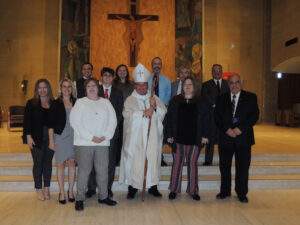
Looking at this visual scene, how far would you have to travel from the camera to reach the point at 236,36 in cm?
1823

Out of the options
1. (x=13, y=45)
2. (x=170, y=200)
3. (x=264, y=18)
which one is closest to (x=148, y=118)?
(x=170, y=200)

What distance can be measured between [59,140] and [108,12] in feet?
44.1

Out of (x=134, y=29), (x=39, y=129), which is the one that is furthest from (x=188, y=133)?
(x=134, y=29)

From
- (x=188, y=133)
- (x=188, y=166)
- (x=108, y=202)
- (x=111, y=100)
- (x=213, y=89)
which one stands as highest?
(x=213, y=89)

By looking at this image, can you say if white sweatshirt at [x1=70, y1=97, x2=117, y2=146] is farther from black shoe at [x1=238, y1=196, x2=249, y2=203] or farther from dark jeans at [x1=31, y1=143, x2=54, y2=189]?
black shoe at [x1=238, y1=196, x2=249, y2=203]

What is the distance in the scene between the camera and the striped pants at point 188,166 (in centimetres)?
593

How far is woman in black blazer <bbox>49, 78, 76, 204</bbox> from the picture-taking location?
5652 mm

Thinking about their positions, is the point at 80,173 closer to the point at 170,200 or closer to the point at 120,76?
the point at 170,200

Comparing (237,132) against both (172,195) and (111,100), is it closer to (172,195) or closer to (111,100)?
(172,195)

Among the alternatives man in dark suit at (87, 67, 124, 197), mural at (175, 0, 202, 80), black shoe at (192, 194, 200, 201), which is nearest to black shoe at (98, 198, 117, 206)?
man in dark suit at (87, 67, 124, 197)

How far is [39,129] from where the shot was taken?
5691mm

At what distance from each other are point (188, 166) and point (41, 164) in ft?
6.66

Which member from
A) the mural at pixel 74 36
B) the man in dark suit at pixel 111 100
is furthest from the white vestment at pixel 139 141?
the mural at pixel 74 36

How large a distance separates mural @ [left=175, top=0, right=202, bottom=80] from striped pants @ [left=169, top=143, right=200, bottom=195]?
11.9 metres
